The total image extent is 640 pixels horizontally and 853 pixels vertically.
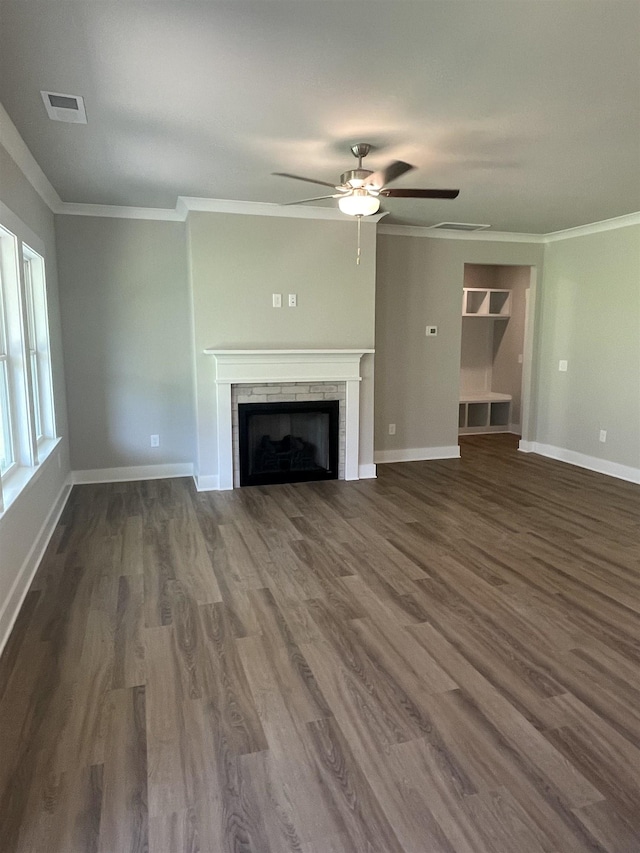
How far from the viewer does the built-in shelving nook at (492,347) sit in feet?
24.8

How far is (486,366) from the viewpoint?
8.09 m

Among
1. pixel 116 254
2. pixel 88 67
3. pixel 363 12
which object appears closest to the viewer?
pixel 363 12

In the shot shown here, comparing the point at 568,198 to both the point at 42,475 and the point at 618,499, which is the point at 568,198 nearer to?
the point at 618,499

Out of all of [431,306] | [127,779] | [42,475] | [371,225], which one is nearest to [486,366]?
[431,306]

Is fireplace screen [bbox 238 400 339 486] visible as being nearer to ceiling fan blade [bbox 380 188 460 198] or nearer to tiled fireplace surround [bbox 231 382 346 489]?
tiled fireplace surround [bbox 231 382 346 489]

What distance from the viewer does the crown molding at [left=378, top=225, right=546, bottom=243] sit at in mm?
5625

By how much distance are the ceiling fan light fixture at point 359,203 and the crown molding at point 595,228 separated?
320 cm

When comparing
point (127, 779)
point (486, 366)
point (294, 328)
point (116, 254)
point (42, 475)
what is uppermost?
point (116, 254)

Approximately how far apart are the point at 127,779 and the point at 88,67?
2749 mm

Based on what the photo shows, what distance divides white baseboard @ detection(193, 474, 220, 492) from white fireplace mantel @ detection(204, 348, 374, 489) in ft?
0.14

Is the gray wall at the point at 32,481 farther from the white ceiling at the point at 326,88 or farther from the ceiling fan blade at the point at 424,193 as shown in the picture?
the ceiling fan blade at the point at 424,193

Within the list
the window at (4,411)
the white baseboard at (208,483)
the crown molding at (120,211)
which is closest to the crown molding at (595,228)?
the crown molding at (120,211)

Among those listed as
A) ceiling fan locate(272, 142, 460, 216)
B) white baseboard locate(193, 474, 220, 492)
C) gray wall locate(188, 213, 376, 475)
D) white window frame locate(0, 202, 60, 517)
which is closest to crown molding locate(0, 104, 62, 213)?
white window frame locate(0, 202, 60, 517)

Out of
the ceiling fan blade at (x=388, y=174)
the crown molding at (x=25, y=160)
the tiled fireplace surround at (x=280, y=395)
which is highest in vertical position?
the crown molding at (x=25, y=160)
